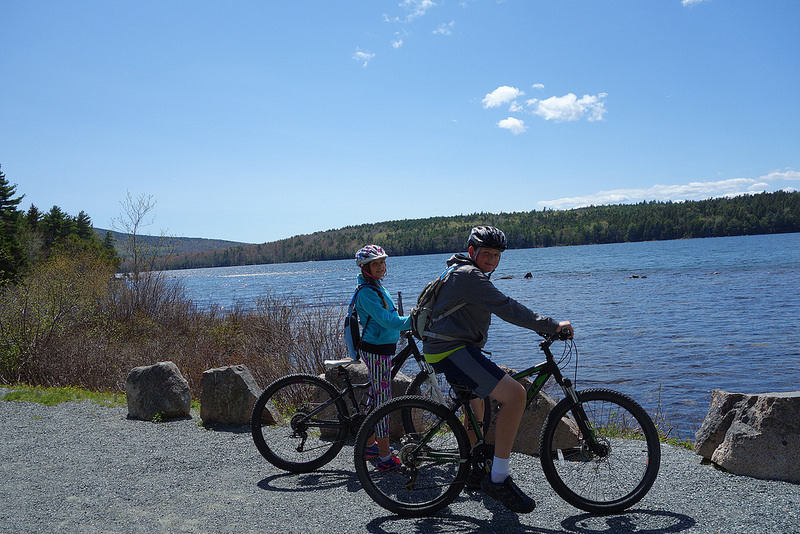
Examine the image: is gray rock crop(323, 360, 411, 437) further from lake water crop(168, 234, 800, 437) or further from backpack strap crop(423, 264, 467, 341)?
lake water crop(168, 234, 800, 437)

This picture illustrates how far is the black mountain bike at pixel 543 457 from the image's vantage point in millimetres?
4879

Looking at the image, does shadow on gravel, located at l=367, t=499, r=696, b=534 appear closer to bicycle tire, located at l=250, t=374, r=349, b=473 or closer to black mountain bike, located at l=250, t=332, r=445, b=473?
black mountain bike, located at l=250, t=332, r=445, b=473

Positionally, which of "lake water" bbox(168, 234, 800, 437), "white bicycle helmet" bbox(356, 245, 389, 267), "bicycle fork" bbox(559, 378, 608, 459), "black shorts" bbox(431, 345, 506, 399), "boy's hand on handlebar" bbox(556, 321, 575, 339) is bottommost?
"lake water" bbox(168, 234, 800, 437)

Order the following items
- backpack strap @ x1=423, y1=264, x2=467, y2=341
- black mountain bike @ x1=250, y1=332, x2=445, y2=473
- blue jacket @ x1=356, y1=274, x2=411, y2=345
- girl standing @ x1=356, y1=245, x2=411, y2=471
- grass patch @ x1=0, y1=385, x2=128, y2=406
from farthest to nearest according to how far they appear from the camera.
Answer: grass patch @ x1=0, y1=385, x2=128, y2=406 < black mountain bike @ x1=250, y1=332, x2=445, y2=473 < blue jacket @ x1=356, y1=274, x2=411, y2=345 < girl standing @ x1=356, y1=245, x2=411, y2=471 < backpack strap @ x1=423, y1=264, x2=467, y2=341

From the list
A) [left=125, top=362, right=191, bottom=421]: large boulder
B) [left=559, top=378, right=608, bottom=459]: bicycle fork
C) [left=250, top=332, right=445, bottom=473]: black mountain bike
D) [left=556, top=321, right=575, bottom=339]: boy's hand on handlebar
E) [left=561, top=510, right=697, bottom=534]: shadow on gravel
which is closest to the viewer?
[left=561, top=510, right=697, bottom=534]: shadow on gravel

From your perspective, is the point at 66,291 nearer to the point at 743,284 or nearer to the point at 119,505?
the point at 119,505

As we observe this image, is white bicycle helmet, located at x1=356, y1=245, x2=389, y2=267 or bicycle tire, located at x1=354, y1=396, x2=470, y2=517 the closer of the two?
bicycle tire, located at x1=354, y1=396, x2=470, y2=517

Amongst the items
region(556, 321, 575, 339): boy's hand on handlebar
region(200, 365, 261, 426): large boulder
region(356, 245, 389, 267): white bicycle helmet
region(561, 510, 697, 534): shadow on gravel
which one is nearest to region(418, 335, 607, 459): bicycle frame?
region(556, 321, 575, 339): boy's hand on handlebar

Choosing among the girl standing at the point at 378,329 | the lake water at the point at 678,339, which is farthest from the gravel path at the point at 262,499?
the lake water at the point at 678,339

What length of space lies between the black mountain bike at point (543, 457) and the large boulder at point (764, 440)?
1.00 meters

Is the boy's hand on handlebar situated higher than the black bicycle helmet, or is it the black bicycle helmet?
the black bicycle helmet

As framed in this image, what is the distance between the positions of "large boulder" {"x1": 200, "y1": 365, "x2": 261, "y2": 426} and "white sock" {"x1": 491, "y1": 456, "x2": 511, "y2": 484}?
445 cm

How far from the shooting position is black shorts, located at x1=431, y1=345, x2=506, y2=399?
4.70 m

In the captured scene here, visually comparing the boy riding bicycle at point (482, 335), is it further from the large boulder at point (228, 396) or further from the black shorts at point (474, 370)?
the large boulder at point (228, 396)
